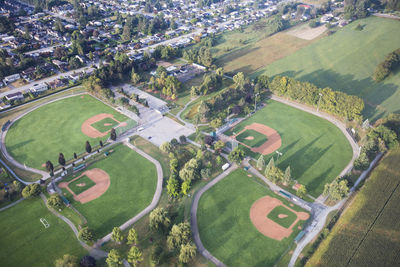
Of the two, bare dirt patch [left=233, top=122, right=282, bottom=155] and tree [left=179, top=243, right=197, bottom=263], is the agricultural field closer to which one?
tree [left=179, top=243, right=197, bottom=263]

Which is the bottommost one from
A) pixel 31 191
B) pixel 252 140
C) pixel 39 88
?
pixel 252 140

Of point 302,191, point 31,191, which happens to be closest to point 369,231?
point 302,191

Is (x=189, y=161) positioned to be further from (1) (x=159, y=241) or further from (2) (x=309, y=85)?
(2) (x=309, y=85)

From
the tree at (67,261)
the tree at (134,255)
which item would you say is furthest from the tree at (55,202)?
the tree at (134,255)

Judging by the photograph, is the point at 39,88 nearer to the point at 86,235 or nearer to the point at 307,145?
the point at 86,235

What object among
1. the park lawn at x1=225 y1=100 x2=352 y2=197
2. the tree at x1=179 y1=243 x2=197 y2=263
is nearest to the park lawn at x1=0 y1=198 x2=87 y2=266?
the tree at x1=179 y1=243 x2=197 y2=263

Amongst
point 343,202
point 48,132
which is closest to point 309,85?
point 343,202

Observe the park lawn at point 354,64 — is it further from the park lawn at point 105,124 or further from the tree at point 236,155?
the park lawn at point 105,124
